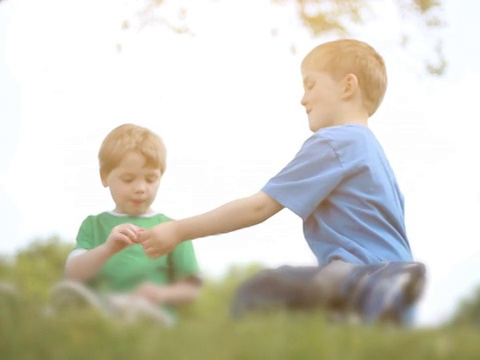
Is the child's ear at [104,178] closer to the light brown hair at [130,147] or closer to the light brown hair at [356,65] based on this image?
the light brown hair at [130,147]

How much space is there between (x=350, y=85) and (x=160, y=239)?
0.64 m

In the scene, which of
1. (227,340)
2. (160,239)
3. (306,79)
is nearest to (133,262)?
(160,239)

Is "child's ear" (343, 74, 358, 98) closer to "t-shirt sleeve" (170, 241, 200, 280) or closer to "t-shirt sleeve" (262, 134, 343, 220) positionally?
"t-shirt sleeve" (262, 134, 343, 220)

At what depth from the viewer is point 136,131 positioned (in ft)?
8.45

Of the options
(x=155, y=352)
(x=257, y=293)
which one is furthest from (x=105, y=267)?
(x=155, y=352)

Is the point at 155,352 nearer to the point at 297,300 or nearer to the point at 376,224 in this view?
the point at 297,300

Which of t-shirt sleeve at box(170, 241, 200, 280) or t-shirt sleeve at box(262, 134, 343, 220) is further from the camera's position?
t-shirt sleeve at box(170, 241, 200, 280)

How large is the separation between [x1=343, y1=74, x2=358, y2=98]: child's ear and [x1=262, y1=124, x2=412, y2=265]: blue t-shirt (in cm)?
17

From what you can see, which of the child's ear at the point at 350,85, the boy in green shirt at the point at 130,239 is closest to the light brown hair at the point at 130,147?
the boy in green shirt at the point at 130,239

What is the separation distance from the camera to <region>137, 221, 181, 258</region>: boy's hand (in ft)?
7.29

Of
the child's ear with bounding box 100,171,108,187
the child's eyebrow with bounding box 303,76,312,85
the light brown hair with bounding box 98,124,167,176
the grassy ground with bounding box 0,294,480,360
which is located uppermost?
the child's eyebrow with bounding box 303,76,312,85

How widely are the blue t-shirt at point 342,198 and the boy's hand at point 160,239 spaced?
0.80 feet

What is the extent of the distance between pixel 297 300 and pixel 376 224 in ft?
1.48

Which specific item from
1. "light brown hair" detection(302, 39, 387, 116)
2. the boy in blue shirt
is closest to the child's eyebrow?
"light brown hair" detection(302, 39, 387, 116)
